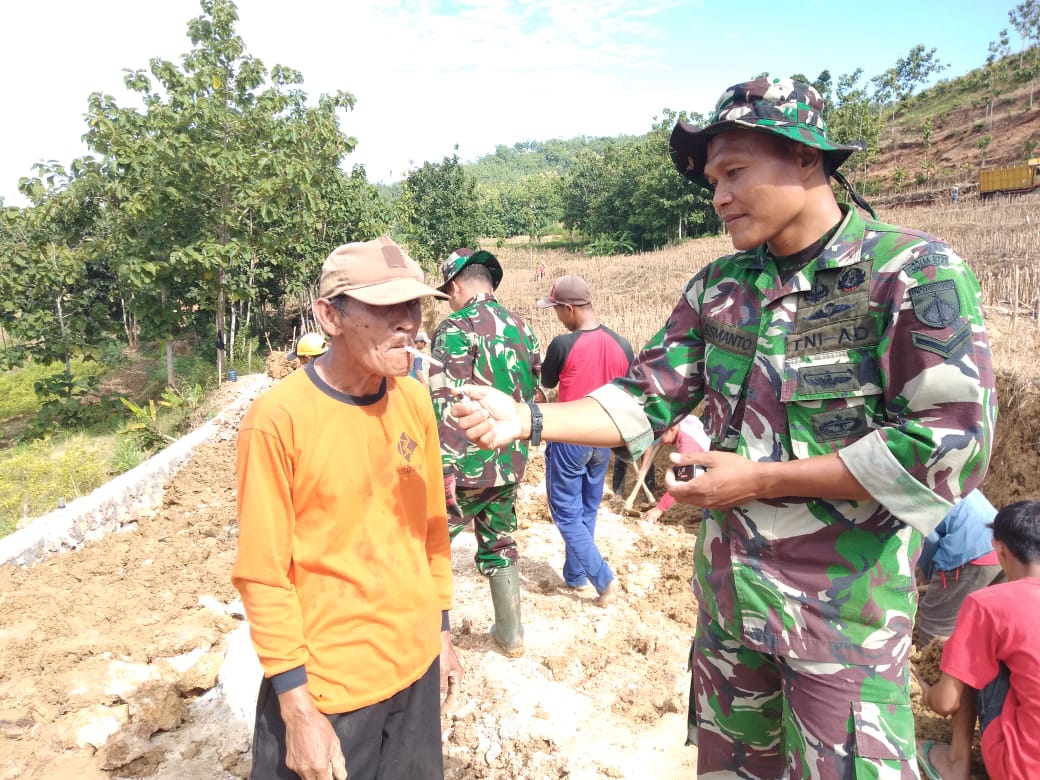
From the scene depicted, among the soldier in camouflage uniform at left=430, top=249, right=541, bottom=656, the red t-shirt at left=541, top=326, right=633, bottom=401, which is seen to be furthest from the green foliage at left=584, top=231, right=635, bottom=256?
the soldier in camouflage uniform at left=430, top=249, right=541, bottom=656

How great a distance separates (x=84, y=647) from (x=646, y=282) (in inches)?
691

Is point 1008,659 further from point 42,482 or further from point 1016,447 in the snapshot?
point 42,482

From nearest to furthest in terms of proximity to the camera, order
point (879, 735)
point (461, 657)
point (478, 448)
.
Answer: point (879, 735)
point (478, 448)
point (461, 657)

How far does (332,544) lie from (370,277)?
683 millimetres

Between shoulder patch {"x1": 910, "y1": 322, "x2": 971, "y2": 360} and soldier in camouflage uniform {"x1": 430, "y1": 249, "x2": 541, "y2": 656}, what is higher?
shoulder patch {"x1": 910, "y1": 322, "x2": 971, "y2": 360}

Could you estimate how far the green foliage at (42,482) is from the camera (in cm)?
618

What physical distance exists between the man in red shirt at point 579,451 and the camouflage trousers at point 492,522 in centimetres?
57

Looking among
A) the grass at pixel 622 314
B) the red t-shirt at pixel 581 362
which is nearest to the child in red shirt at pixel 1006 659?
the red t-shirt at pixel 581 362

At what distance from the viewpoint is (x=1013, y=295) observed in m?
8.46

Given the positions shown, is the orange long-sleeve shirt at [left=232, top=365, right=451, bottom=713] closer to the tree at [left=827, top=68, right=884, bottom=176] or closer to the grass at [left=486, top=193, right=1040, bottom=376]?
the grass at [left=486, top=193, right=1040, bottom=376]

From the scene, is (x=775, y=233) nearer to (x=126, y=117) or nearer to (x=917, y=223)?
(x=126, y=117)

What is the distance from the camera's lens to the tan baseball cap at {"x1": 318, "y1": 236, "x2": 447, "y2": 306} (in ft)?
5.26

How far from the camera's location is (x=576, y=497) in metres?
3.99

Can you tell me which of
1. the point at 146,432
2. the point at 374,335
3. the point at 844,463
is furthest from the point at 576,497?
the point at 146,432
